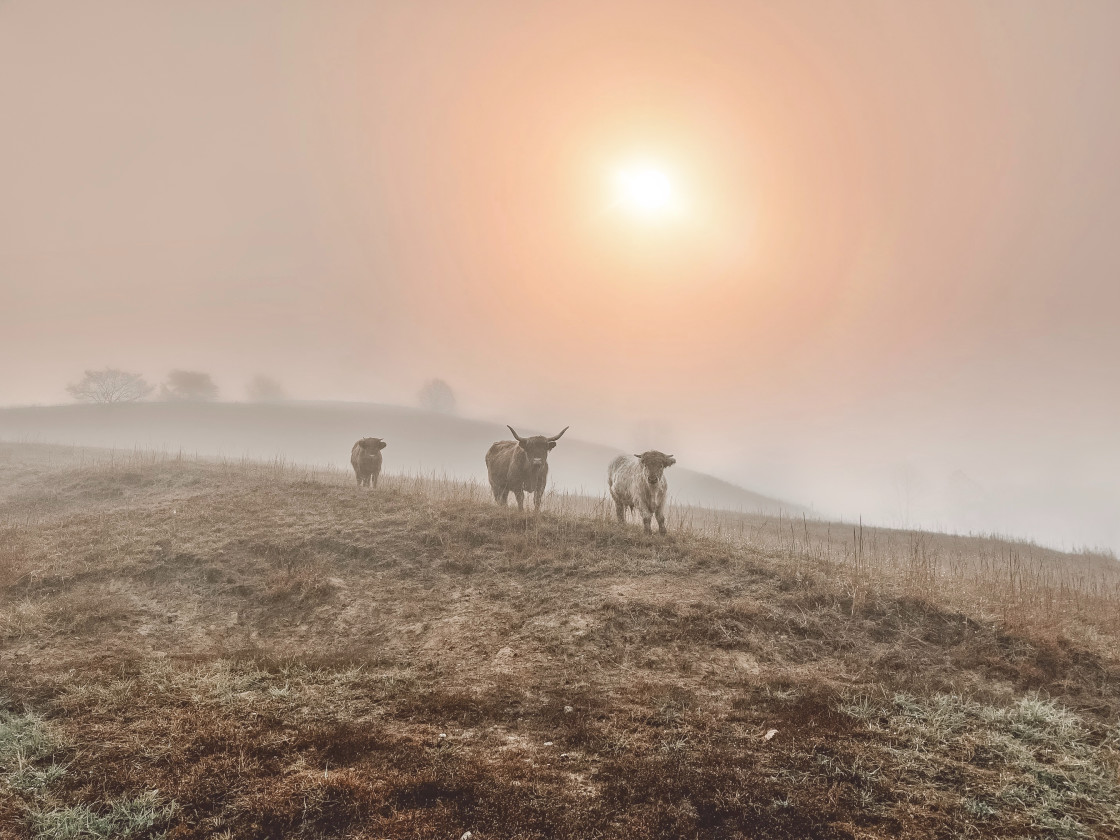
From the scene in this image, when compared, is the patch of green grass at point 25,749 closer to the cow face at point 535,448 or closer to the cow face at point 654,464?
the cow face at point 654,464

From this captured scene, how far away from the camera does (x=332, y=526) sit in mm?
12523

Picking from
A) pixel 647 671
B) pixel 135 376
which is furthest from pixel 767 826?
pixel 135 376

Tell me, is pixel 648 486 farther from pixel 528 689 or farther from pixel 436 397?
pixel 436 397

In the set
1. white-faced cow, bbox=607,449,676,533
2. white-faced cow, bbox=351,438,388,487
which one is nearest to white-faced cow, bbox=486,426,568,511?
white-faced cow, bbox=607,449,676,533

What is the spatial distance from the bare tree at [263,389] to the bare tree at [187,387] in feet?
32.3

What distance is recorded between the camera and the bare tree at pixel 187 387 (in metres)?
75.6

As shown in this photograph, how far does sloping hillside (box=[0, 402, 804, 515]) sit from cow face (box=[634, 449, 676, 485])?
1471 inches

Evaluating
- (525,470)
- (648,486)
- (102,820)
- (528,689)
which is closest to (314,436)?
(525,470)

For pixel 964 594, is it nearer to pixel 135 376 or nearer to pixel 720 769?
pixel 720 769

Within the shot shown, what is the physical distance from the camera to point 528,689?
6.11 metres

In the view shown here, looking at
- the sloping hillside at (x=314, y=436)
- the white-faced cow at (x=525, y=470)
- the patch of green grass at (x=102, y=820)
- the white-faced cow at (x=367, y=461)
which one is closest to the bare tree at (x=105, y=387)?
the sloping hillside at (x=314, y=436)

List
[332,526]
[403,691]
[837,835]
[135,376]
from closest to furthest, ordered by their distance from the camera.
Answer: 1. [837,835]
2. [403,691]
3. [332,526]
4. [135,376]

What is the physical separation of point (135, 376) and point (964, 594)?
88733 mm

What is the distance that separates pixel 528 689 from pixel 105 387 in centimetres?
8486
